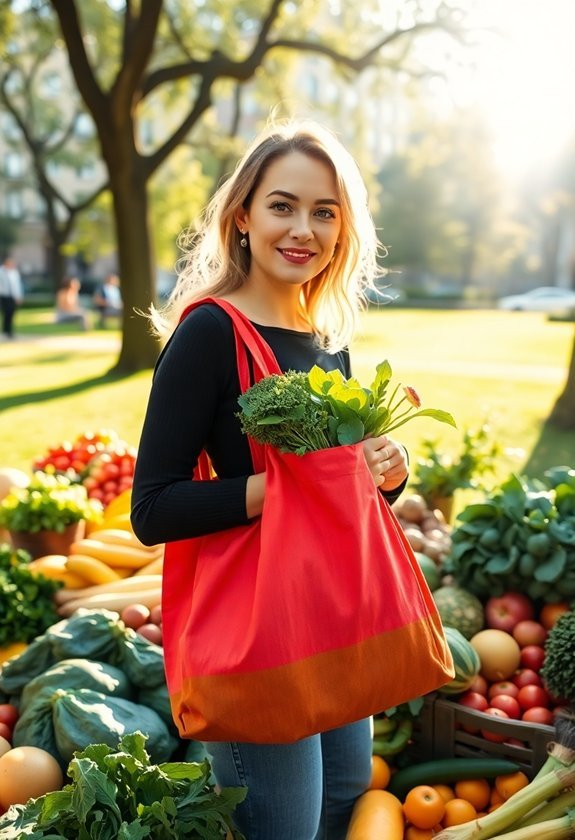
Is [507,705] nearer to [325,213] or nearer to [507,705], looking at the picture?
[507,705]

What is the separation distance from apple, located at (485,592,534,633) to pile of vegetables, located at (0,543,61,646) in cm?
186

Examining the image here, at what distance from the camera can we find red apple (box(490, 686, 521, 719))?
2.86 metres

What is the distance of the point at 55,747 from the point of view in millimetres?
2648

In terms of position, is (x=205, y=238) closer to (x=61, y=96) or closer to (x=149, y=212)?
(x=149, y=212)

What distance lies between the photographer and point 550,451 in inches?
321

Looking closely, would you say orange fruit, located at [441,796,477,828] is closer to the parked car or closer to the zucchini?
the zucchini

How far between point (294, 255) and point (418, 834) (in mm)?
1899

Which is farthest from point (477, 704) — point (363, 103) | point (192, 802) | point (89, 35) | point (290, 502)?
point (89, 35)

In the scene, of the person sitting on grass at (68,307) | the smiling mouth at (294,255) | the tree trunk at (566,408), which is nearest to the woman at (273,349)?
the smiling mouth at (294,255)

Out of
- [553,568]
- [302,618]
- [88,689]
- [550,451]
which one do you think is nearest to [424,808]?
[553,568]

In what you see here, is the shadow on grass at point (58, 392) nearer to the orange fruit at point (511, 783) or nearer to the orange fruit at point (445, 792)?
the orange fruit at point (445, 792)

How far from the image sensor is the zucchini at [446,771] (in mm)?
2650

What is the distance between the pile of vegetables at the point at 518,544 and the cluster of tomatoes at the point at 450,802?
80 centimetres

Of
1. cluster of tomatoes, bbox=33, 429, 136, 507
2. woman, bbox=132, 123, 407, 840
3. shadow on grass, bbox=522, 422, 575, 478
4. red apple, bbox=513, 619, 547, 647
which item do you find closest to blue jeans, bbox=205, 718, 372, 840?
woman, bbox=132, 123, 407, 840
